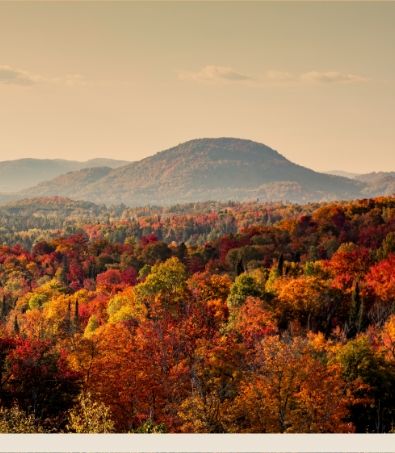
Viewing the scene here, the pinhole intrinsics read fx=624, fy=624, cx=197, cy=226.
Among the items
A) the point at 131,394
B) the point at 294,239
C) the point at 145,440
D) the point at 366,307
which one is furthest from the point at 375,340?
the point at 294,239

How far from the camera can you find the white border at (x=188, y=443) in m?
20.4

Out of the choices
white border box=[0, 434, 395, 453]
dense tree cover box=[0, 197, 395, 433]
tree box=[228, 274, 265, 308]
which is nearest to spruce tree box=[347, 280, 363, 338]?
dense tree cover box=[0, 197, 395, 433]

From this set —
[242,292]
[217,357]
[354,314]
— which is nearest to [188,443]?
[217,357]

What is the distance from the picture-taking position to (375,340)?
46344 millimetres

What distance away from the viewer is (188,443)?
68.7 ft

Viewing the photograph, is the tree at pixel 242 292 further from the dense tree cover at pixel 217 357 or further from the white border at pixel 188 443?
the white border at pixel 188 443

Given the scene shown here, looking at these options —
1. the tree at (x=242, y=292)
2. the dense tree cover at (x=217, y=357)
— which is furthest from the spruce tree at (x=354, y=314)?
the tree at (x=242, y=292)

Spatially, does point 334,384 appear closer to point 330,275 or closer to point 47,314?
point 330,275

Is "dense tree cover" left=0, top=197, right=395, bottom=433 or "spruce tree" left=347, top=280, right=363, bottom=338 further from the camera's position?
"spruce tree" left=347, top=280, right=363, bottom=338

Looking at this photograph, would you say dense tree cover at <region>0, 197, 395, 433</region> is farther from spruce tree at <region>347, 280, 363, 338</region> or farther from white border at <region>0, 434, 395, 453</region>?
white border at <region>0, 434, 395, 453</region>

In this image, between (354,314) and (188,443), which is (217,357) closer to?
(188,443)

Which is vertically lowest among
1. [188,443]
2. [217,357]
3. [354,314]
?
[354,314]

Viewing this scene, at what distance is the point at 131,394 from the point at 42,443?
11.0 m

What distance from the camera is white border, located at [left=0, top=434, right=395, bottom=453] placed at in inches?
802
